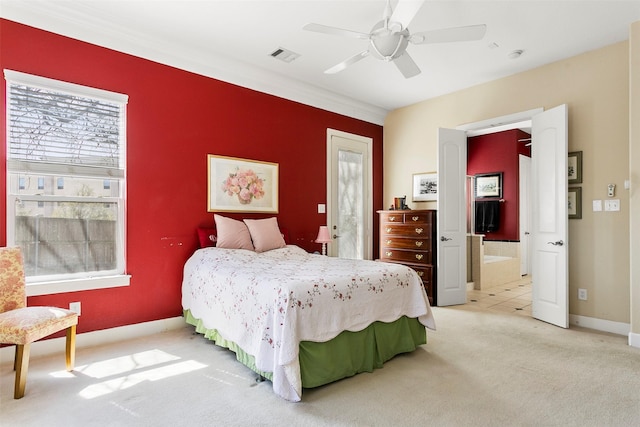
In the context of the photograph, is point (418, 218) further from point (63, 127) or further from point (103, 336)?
point (63, 127)

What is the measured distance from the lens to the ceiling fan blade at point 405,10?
221 centimetres

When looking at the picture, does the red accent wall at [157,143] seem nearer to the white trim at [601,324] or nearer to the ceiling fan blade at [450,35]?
the ceiling fan blade at [450,35]

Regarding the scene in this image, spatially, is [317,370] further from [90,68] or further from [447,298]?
[90,68]

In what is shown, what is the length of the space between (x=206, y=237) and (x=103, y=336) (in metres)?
1.28

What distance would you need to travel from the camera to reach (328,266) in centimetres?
303

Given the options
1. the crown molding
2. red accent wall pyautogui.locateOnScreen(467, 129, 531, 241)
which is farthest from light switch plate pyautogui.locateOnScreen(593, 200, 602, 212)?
the crown molding

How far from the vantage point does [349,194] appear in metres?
5.42

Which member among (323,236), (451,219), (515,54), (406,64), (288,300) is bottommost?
(288,300)

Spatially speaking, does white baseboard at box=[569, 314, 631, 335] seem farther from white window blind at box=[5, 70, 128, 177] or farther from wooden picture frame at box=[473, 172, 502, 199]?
white window blind at box=[5, 70, 128, 177]

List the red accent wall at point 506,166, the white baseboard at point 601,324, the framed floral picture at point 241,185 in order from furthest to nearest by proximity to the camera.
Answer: the red accent wall at point 506,166 < the framed floral picture at point 241,185 < the white baseboard at point 601,324

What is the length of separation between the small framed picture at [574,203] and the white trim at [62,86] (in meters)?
4.79

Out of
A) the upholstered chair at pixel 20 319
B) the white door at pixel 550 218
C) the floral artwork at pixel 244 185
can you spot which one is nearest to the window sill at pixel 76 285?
the upholstered chair at pixel 20 319

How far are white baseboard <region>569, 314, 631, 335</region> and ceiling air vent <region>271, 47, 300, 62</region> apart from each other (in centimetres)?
425

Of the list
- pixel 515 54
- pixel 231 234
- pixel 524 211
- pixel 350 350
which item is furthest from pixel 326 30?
pixel 524 211
